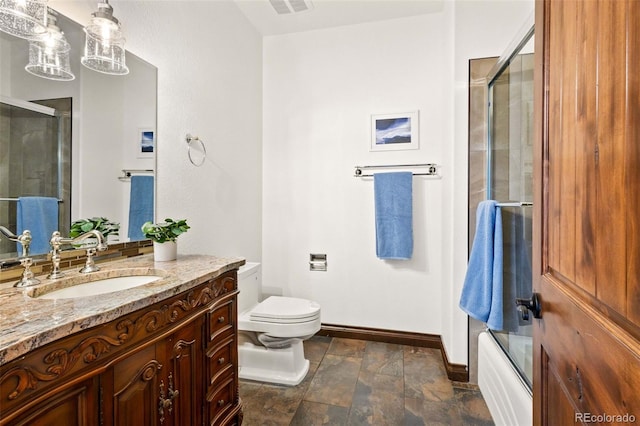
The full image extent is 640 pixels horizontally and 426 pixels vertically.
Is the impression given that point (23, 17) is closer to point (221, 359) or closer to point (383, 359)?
point (221, 359)

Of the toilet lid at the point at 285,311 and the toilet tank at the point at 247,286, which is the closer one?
the toilet lid at the point at 285,311

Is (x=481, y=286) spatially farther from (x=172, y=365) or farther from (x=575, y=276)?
(x=172, y=365)

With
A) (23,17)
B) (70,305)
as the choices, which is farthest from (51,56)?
(70,305)

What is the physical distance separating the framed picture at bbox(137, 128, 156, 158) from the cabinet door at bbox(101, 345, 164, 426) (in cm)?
101

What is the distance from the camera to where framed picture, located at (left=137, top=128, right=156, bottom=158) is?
1514 mm

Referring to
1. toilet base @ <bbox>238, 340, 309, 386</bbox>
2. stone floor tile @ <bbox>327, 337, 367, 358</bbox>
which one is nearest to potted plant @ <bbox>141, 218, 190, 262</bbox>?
toilet base @ <bbox>238, 340, 309, 386</bbox>

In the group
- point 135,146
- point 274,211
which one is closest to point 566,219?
point 135,146

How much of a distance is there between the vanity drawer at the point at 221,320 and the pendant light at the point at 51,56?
3.60ft

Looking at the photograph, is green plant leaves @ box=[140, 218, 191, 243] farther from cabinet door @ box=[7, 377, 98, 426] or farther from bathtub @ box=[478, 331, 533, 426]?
bathtub @ box=[478, 331, 533, 426]

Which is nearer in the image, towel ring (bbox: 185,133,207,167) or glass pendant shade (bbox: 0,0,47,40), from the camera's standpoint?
glass pendant shade (bbox: 0,0,47,40)

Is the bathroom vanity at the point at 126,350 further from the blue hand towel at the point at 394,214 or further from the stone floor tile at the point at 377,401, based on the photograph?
the blue hand towel at the point at 394,214

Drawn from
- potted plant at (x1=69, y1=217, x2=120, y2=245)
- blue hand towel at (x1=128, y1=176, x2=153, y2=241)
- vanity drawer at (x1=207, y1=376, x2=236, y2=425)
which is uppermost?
blue hand towel at (x1=128, y1=176, x2=153, y2=241)

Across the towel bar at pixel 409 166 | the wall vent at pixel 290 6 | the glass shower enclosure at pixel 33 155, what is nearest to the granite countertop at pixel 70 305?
the glass shower enclosure at pixel 33 155

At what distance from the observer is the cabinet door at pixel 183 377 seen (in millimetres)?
1006
